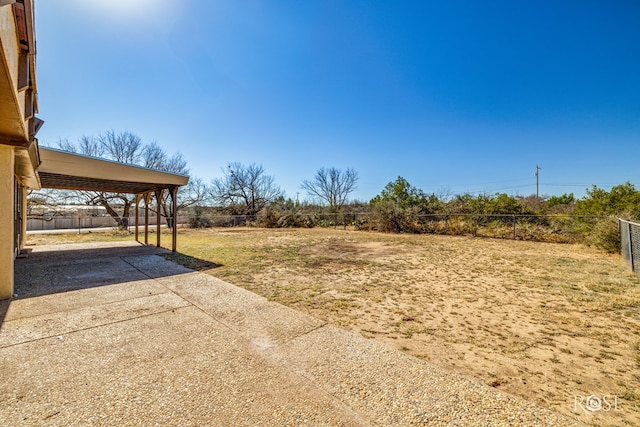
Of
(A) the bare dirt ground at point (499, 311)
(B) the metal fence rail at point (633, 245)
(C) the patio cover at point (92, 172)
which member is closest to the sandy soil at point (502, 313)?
(A) the bare dirt ground at point (499, 311)

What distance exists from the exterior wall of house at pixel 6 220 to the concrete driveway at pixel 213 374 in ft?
1.39

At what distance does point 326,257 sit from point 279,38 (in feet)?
23.7

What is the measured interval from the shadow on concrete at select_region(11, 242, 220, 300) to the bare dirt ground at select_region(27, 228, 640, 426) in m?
0.72

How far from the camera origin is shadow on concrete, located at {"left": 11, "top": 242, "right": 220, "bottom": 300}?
179 inches

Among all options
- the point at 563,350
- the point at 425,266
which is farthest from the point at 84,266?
the point at 563,350

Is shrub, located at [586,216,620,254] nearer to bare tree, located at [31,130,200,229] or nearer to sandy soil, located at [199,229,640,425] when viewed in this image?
sandy soil, located at [199,229,640,425]

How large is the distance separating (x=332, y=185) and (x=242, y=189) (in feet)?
36.3

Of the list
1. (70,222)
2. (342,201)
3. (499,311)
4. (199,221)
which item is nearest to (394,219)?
(499,311)

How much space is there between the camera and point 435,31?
28.0ft

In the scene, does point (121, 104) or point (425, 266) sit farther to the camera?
point (121, 104)

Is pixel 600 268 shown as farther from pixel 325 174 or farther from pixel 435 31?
pixel 325 174

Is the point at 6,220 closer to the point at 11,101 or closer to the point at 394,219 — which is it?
the point at 11,101

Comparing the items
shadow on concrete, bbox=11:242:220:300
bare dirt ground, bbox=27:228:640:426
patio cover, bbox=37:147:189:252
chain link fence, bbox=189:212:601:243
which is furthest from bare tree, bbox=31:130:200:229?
bare dirt ground, bbox=27:228:640:426

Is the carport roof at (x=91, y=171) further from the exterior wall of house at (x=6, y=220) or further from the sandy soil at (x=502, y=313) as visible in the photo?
the sandy soil at (x=502, y=313)
